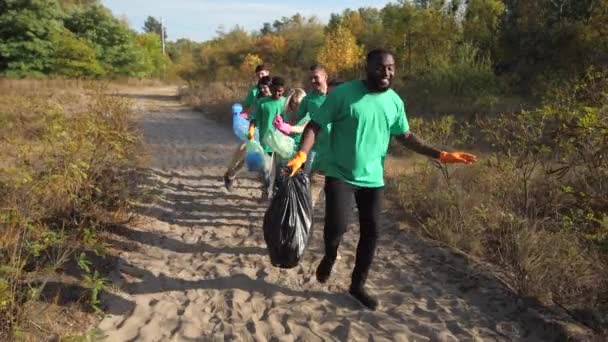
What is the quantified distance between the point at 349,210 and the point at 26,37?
1189 inches

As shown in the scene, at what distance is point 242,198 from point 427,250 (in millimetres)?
2714

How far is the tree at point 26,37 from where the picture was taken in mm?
26906

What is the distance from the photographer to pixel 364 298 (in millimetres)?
3592

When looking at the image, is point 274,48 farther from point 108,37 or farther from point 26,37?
point 26,37

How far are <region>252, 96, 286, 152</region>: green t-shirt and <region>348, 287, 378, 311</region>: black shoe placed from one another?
7.86 ft

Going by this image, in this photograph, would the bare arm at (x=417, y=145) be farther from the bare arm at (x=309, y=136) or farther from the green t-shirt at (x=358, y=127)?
the bare arm at (x=309, y=136)

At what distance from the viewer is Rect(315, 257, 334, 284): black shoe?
12.2 feet

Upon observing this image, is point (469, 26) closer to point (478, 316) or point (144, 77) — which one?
point (478, 316)

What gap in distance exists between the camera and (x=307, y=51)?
31.6 metres

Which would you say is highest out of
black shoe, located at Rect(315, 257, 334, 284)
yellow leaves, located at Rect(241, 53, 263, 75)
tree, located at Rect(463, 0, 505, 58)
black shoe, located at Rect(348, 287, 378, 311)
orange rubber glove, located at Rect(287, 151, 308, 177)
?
tree, located at Rect(463, 0, 505, 58)

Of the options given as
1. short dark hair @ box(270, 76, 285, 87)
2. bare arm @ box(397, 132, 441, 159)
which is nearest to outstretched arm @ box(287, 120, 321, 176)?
bare arm @ box(397, 132, 441, 159)

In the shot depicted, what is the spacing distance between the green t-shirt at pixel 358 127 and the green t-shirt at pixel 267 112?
2.28m

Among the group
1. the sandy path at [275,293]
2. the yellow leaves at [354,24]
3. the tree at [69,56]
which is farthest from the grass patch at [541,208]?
the tree at [69,56]

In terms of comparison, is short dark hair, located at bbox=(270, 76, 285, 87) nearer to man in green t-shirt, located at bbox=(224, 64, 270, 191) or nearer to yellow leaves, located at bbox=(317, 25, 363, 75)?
man in green t-shirt, located at bbox=(224, 64, 270, 191)
